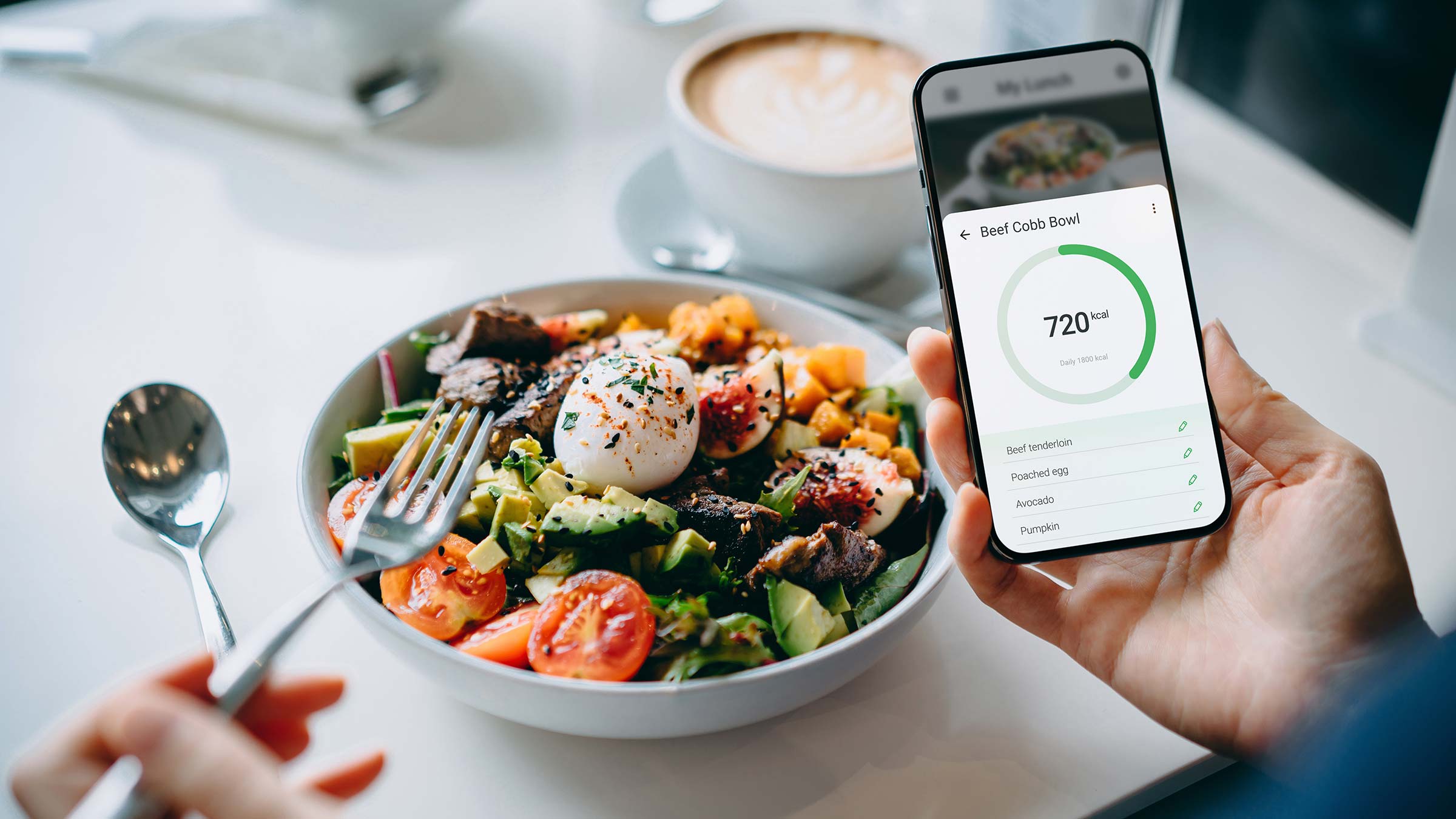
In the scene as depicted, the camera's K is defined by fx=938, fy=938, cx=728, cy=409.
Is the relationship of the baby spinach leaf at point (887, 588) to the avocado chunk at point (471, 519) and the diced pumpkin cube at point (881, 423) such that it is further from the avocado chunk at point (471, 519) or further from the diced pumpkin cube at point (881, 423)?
the avocado chunk at point (471, 519)

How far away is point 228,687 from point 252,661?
2 cm

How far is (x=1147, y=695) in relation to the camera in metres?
0.78

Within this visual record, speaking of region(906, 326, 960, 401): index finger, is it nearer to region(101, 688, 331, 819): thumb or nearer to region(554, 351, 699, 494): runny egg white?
region(554, 351, 699, 494): runny egg white

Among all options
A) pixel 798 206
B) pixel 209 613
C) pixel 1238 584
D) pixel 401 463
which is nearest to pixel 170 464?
pixel 209 613

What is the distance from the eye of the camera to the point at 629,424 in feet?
2.76

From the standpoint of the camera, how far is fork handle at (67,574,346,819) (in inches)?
20.3

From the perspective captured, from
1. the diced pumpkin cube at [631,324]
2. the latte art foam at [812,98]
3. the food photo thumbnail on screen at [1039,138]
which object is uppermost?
the food photo thumbnail on screen at [1039,138]

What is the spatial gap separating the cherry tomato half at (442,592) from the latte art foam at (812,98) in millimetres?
676

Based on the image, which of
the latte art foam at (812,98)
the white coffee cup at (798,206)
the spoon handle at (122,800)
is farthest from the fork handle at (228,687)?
the latte art foam at (812,98)

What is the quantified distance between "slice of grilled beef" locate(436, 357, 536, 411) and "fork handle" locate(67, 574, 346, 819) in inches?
10.8

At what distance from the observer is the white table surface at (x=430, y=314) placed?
793 mm

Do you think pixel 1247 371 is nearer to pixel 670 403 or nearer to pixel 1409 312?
pixel 670 403

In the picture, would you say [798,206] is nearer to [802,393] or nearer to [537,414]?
[802,393]

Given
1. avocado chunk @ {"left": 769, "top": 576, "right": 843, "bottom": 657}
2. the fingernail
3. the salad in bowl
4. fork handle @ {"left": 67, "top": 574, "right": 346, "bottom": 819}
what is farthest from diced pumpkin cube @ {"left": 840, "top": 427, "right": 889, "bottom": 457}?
the fingernail
